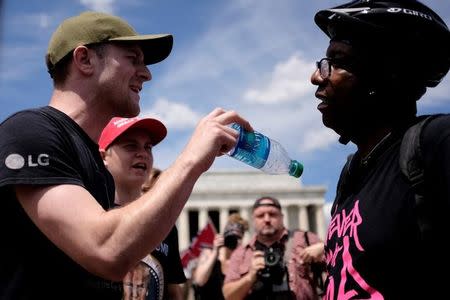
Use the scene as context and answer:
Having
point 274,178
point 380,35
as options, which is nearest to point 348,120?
point 380,35

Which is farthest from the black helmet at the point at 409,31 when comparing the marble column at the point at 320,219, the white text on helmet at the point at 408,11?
the marble column at the point at 320,219

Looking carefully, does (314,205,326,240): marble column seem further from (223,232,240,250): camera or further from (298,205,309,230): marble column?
(223,232,240,250): camera

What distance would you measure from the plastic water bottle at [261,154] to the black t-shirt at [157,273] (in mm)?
1080

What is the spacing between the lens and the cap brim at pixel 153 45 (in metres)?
2.90

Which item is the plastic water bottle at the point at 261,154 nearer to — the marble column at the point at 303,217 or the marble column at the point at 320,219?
the marble column at the point at 303,217

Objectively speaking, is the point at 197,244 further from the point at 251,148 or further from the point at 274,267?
the point at 251,148

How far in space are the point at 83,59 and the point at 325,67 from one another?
1188 mm

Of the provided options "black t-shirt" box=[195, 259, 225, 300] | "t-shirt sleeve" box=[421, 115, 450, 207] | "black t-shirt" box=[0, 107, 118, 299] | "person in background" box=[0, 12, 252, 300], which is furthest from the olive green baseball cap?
"black t-shirt" box=[195, 259, 225, 300]

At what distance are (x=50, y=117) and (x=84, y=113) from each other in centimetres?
34

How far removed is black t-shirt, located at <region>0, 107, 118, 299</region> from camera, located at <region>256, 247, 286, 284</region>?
13.8ft

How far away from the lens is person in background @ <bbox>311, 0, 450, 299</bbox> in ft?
7.33

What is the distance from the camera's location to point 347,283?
248cm

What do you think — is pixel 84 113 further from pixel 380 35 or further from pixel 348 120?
pixel 380 35

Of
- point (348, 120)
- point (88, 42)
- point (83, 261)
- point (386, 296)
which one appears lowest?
point (386, 296)
